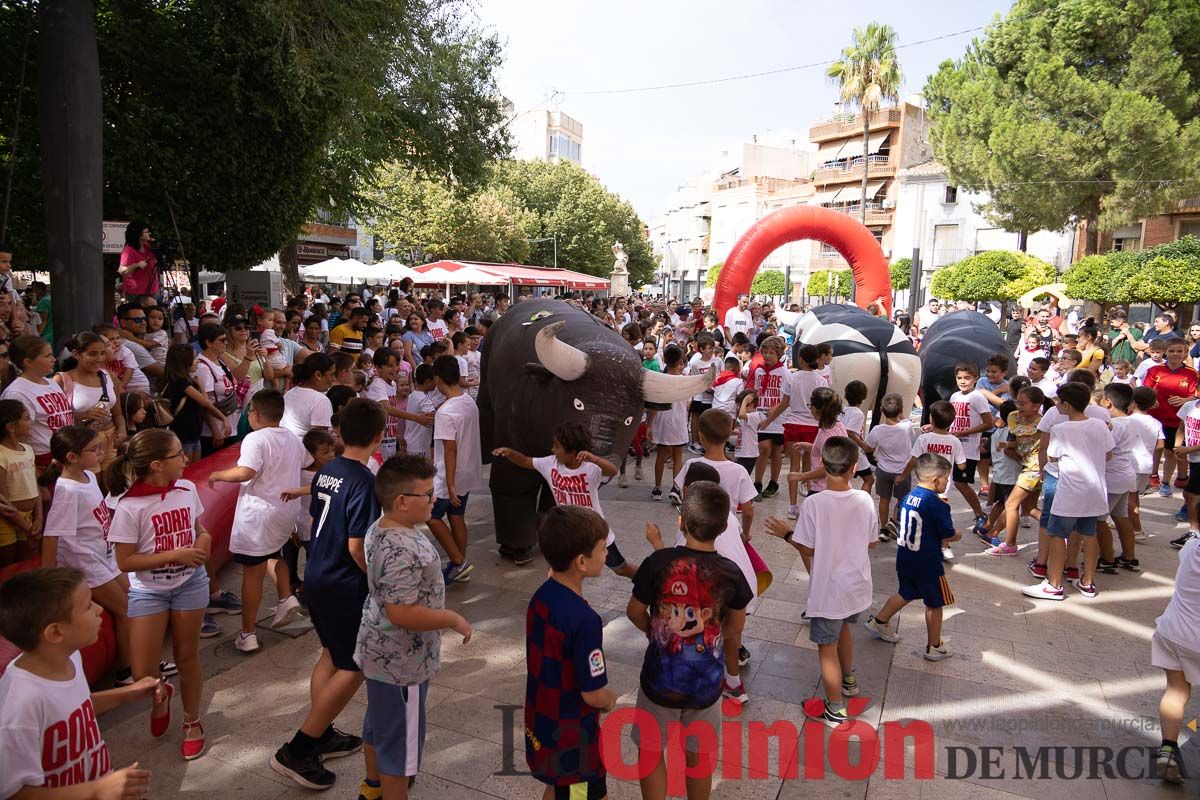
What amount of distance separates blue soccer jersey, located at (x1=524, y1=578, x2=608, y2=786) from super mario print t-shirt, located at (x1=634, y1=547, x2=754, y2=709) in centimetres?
37

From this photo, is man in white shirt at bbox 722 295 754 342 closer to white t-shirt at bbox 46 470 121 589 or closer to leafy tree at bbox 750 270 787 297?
white t-shirt at bbox 46 470 121 589

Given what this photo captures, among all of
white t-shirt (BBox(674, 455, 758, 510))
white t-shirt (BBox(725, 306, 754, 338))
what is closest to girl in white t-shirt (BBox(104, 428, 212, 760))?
white t-shirt (BBox(674, 455, 758, 510))

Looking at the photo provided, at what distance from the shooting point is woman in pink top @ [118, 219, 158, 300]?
27.9 ft

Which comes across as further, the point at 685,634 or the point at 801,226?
the point at 801,226

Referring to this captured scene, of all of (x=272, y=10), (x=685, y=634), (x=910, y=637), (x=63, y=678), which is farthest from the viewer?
(x=272, y=10)

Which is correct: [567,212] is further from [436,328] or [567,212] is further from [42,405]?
[42,405]

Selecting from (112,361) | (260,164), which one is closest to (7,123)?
(260,164)

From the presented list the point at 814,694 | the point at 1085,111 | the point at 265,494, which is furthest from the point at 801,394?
the point at 1085,111

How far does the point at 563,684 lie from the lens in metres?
2.43

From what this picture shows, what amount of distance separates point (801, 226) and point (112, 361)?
1291cm

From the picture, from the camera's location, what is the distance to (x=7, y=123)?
9281 mm

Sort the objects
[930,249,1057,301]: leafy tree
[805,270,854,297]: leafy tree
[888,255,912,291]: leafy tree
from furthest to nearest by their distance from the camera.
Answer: [805,270,854,297]: leafy tree
[888,255,912,291]: leafy tree
[930,249,1057,301]: leafy tree

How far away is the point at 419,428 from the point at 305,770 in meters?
3.36

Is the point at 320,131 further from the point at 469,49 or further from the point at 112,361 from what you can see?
the point at 469,49
